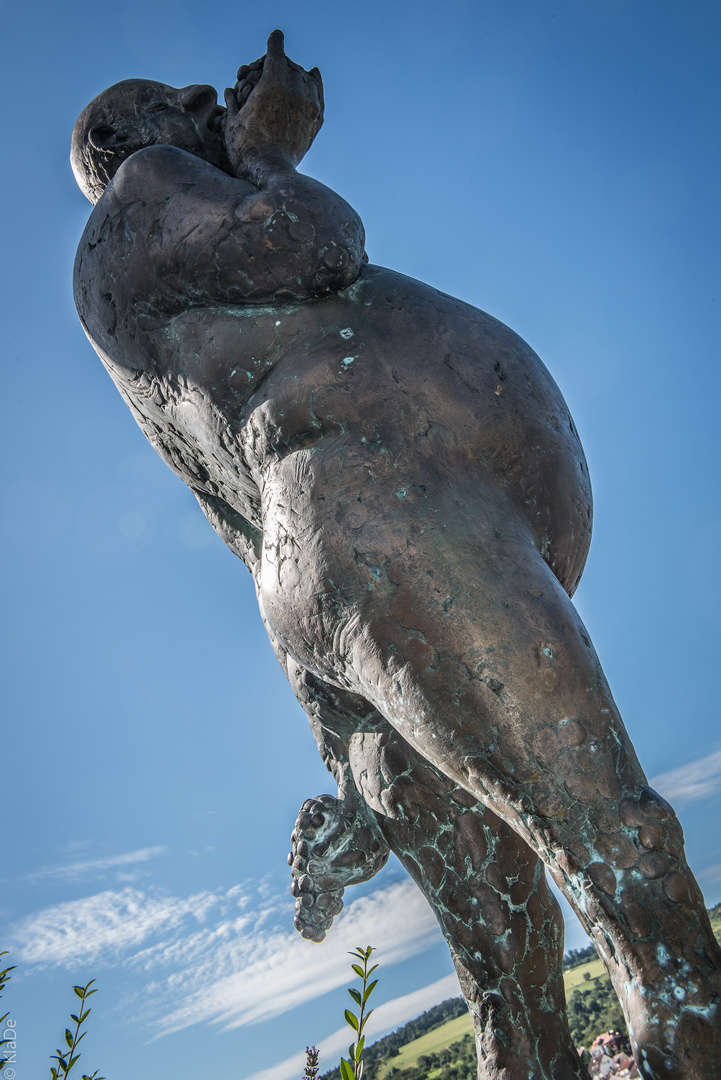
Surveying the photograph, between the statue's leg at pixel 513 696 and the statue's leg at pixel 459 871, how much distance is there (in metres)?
0.55

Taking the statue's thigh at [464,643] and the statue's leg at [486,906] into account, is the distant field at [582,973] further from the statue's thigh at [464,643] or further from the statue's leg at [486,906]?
the statue's thigh at [464,643]

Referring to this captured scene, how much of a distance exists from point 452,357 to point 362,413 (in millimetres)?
336

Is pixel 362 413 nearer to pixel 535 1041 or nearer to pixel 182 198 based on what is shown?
pixel 182 198

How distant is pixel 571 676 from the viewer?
1657mm

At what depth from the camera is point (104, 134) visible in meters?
2.88

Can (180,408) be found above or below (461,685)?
above

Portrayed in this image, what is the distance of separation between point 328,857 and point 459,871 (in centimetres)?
39

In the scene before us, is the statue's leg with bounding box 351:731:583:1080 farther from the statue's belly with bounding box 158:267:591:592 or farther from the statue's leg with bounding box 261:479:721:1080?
the statue's belly with bounding box 158:267:591:592

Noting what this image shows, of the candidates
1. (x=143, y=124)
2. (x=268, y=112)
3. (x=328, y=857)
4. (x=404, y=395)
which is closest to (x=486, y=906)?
(x=328, y=857)

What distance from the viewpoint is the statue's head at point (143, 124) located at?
2.86m

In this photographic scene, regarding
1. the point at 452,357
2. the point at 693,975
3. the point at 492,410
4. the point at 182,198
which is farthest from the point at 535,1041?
the point at 182,198

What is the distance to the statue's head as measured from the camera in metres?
2.86

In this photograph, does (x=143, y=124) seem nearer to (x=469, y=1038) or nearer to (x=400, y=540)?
(x=400, y=540)

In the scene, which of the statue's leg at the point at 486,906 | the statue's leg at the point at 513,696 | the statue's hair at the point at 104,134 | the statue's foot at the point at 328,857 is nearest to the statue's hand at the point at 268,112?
the statue's hair at the point at 104,134
